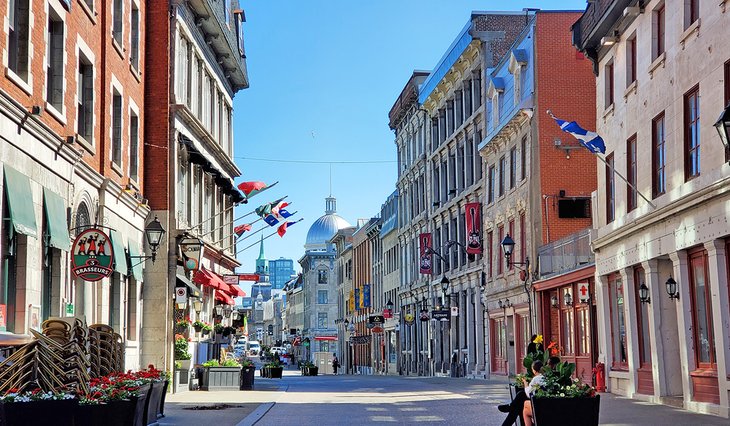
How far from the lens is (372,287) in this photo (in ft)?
290

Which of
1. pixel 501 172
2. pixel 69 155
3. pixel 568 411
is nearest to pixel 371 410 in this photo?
pixel 69 155

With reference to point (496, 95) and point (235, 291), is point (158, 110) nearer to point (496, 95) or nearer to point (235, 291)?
point (235, 291)

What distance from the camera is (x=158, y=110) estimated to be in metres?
32.3

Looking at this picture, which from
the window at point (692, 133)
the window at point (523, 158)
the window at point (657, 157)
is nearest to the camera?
the window at point (692, 133)

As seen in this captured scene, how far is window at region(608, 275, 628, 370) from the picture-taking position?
2831 cm

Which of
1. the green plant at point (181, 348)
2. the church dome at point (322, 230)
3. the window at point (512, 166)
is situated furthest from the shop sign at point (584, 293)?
the church dome at point (322, 230)

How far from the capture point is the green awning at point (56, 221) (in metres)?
20.2

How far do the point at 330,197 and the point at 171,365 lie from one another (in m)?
148

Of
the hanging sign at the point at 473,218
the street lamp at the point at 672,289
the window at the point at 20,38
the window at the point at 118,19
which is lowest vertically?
the street lamp at the point at 672,289

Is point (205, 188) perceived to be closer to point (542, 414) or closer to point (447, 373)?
point (447, 373)

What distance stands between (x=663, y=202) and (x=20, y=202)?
42.9ft

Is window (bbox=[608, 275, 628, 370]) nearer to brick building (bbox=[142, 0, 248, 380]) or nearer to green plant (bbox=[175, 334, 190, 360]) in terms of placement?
brick building (bbox=[142, 0, 248, 380])

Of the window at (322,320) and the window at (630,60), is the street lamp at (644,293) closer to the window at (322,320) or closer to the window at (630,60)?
the window at (630,60)

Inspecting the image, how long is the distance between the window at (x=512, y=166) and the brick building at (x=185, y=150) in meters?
11.3
